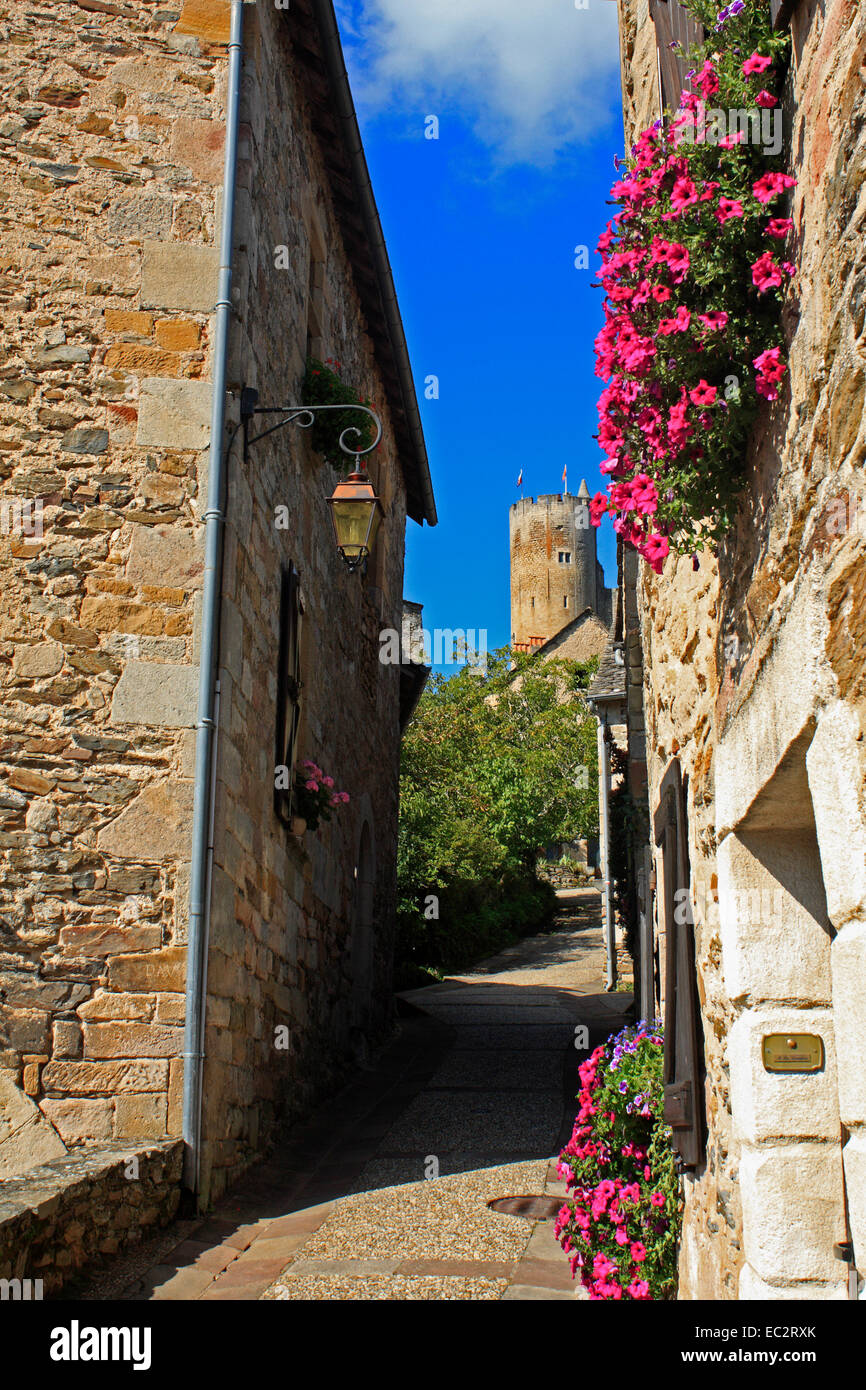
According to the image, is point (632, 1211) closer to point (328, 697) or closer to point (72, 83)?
point (328, 697)

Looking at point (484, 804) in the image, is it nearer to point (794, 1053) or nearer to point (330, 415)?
point (330, 415)

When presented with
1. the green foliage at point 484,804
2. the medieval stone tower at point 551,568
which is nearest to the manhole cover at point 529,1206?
the green foliage at point 484,804

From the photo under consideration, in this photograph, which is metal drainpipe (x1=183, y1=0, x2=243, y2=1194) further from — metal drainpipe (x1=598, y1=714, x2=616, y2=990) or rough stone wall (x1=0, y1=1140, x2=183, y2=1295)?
metal drainpipe (x1=598, y1=714, x2=616, y2=990)

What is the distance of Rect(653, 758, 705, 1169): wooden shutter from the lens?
3.35 metres

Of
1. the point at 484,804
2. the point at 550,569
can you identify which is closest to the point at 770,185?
the point at 484,804

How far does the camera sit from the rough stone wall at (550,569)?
200ft

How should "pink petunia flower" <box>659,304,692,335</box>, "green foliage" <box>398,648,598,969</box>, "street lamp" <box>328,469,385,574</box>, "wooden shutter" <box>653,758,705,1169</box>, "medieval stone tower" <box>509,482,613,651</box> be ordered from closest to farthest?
"pink petunia flower" <box>659,304,692,335</box> < "wooden shutter" <box>653,758,705,1169</box> < "street lamp" <box>328,469,385,574</box> < "green foliage" <box>398,648,598,969</box> < "medieval stone tower" <box>509,482,613,651</box>

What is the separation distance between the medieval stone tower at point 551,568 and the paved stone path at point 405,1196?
170 ft

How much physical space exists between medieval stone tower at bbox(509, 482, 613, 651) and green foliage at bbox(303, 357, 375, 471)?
5308cm

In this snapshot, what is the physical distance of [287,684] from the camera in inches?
259

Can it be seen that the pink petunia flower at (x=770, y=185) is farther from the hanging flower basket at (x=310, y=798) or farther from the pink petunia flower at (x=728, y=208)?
the hanging flower basket at (x=310, y=798)

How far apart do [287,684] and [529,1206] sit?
3023mm

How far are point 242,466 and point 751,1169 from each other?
160 inches

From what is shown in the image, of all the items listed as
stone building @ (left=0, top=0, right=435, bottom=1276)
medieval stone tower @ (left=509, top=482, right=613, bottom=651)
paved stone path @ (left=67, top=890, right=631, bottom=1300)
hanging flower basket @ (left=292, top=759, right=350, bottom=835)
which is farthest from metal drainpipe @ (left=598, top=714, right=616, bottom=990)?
medieval stone tower @ (left=509, top=482, right=613, bottom=651)
